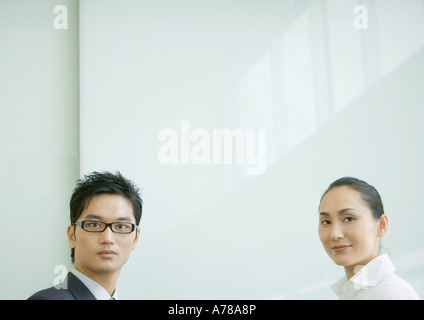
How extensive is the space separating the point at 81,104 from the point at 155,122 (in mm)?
323

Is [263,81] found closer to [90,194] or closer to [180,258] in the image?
[180,258]

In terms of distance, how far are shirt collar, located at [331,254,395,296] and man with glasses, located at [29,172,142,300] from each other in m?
0.64

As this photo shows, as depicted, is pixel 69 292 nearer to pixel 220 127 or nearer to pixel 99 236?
pixel 99 236

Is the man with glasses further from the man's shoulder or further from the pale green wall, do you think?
the pale green wall

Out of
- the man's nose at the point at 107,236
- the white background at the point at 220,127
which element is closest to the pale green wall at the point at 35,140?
the white background at the point at 220,127

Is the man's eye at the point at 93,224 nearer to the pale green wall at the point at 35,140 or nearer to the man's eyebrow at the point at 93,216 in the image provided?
the man's eyebrow at the point at 93,216

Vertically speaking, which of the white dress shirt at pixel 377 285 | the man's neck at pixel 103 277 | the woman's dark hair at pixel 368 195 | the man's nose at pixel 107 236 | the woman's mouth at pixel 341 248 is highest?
the woman's dark hair at pixel 368 195

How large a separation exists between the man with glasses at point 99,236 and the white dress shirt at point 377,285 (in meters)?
0.64

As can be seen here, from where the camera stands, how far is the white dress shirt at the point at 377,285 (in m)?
1.21

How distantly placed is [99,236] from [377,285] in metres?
0.78

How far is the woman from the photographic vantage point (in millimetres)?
1302

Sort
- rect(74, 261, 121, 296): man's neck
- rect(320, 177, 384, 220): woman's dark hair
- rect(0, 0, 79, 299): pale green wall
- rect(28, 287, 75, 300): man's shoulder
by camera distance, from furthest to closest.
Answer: rect(0, 0, 79, 299): pale green wall < rect(320, 177, 384, 220): woman's dark hair < rect(74, 261, 121, 296): man's neck < rect(28, 287, 75, 300): man's shoulder

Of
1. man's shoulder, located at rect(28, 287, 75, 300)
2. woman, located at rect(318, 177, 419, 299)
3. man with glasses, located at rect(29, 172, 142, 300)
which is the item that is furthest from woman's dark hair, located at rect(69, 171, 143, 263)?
woman, located at rect(318, 177, 419, 299)

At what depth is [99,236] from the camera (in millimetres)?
1272
